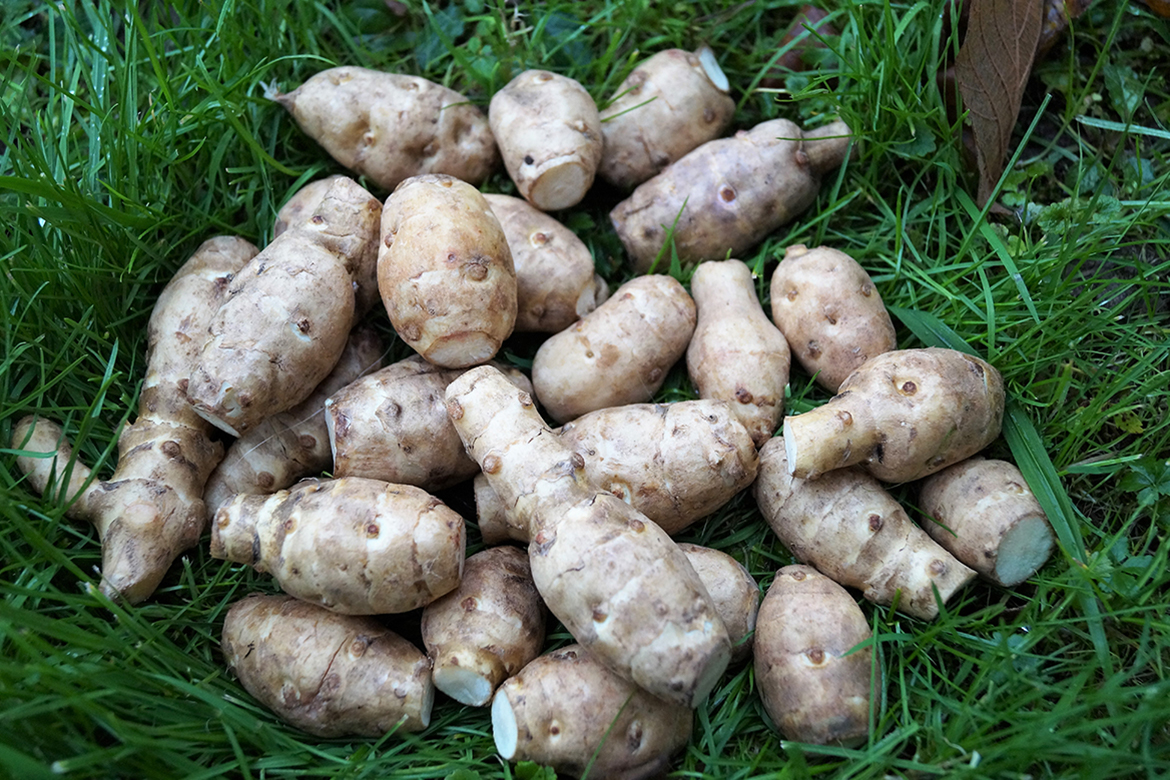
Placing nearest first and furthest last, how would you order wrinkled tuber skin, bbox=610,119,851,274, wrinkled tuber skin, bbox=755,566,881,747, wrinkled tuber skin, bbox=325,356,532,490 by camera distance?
wrinkled tuber skin, bbox=755,566,881,747 → wrinkled tuber skin, bbox=325,356,532,490 → wrinkled tuber skin, bbox=610,119,851,274

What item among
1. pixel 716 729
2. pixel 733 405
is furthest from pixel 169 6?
pixel 716 729

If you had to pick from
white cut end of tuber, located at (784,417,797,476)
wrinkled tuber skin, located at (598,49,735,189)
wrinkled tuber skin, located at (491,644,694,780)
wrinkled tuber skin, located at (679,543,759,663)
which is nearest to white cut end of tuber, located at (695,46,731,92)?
wrinkled tuber skin, located at (598,49,735,189)

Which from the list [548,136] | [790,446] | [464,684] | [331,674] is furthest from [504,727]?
[548,136]

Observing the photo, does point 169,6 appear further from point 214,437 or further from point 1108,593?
point 1108,593

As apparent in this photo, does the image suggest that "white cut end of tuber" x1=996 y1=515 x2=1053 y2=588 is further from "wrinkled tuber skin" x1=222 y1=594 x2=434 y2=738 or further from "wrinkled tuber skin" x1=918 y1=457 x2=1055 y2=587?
"wrinkled tuber skin" x1=222 y1=594 x2=434 y2=738

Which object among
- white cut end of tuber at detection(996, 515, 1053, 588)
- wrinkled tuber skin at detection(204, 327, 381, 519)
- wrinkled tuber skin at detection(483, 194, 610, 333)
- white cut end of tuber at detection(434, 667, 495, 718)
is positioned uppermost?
wrinkled tuber skin at detection(483, 194, 610, 333)

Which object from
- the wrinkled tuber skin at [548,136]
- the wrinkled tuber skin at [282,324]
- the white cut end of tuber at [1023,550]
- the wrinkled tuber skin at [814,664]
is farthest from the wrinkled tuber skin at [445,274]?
the white cut end of tuber at [1023,550]
